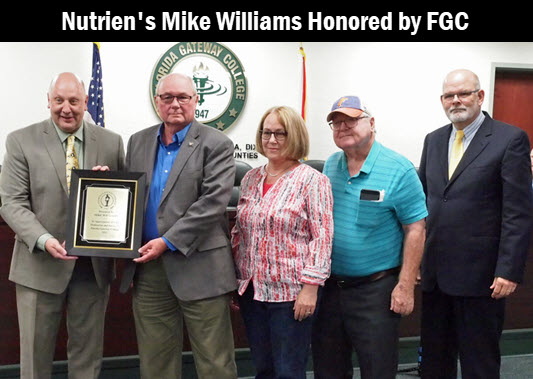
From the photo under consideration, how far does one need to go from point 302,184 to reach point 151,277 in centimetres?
64

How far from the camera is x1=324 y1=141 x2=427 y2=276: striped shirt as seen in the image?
173 cm

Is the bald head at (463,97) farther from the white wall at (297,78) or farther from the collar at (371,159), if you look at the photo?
the white wall at (297,78)

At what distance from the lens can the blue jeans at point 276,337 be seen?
1.75m

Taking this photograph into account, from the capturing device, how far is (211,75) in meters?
Answer: 4.91

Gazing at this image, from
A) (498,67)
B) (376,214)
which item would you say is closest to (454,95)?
(376,214)

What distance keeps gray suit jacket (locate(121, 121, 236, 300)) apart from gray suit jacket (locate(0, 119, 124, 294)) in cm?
27

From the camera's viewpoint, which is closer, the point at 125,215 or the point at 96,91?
the point at 125,215

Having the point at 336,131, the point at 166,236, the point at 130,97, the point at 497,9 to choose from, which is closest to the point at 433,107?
the point at 497,9

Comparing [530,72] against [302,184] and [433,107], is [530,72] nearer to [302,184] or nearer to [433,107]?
[433,107]

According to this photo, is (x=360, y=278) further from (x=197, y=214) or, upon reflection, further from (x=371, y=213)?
(x=197, y=214)

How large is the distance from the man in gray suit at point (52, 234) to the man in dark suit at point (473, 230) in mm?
1254

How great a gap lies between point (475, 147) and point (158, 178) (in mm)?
1149

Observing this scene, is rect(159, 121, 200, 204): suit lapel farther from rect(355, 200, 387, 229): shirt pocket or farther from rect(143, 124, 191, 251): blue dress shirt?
Answer: rect(355, 200, 387, 229): shirt pocket

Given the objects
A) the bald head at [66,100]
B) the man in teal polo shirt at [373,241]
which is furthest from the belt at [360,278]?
the bald head at [66,100]
